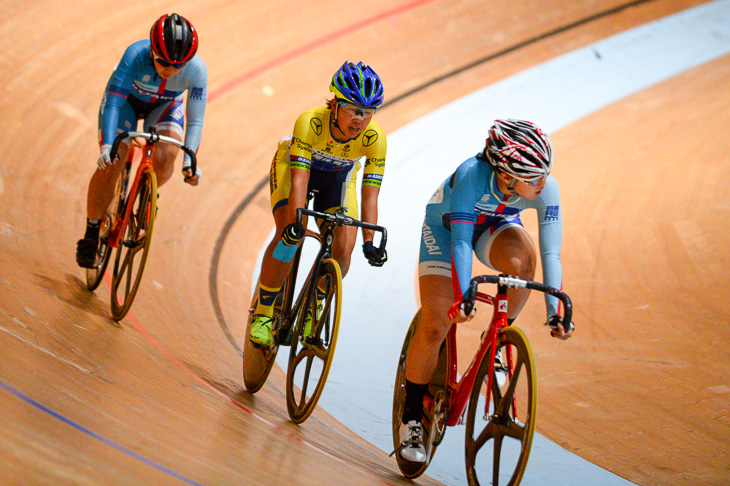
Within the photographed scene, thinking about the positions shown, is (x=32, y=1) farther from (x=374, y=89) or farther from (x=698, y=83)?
(x=698, y=83)

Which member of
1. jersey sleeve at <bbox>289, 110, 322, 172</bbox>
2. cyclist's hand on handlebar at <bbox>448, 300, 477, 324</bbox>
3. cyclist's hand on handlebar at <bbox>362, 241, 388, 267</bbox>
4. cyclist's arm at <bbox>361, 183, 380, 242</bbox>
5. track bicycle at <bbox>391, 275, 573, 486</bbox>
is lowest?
track bicycle at <bbox>391, 275, 573, 486</bbox>

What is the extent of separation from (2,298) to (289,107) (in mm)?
3923

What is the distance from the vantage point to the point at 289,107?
245 inches

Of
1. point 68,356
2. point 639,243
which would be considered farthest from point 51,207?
point 639,243

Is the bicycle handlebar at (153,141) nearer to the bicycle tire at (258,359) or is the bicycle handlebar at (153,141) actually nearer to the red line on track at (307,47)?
the bicycle tire at (258,359)

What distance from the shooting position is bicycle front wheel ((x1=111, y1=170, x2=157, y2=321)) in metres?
3.21

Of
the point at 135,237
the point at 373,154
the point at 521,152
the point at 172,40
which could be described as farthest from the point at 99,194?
the point at 521,152

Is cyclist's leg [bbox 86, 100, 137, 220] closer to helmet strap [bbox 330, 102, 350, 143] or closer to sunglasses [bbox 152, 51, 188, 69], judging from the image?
sunglasses [bbox 152, 51, 188, 69]

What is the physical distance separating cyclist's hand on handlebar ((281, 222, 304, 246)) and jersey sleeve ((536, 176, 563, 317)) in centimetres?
89

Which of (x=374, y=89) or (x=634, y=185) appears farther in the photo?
(x=634, y=185)

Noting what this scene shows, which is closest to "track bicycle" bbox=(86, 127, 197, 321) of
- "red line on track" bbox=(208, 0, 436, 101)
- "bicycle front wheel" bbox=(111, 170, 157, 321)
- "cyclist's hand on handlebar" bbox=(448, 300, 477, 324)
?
"bicycle front wheel" bbox=(111, 170, 157, 321)

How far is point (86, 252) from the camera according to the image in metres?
3.62

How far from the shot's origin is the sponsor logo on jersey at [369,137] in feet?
9.75

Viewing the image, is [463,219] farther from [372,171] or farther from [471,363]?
[372,171]
